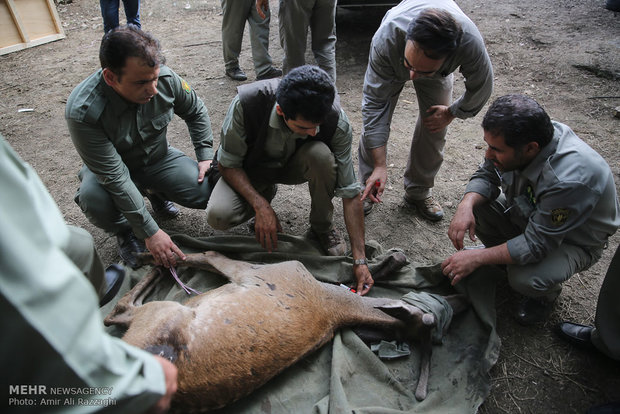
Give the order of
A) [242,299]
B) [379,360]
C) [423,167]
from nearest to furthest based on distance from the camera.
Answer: [242,299], [379,360], [423,167]

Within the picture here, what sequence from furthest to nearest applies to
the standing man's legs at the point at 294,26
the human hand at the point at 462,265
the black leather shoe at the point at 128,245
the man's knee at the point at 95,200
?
the standing man's legs at the point at 294,26
the black leather shoe at the point at 128,245
the man's knee at the point at 95,200
the human hand at the point at 462,265

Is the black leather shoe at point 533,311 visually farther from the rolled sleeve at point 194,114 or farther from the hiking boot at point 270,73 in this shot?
the hiking boot at point 270,73

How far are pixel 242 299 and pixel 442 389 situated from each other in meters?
1.24

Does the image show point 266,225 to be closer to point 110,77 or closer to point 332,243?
point 332,243

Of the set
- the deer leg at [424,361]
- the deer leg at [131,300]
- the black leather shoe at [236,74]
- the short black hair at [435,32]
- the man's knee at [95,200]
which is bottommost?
the deer leg at [424,361]

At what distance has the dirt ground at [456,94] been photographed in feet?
8.11

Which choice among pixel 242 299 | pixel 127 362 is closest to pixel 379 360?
pixel 242 299

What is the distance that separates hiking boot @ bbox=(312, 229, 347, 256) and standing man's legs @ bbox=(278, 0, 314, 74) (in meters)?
2.66

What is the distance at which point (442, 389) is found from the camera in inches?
90.0

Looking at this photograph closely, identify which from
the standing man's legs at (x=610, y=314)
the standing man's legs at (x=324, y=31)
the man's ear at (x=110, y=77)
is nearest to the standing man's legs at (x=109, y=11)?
the standing man's legs at (x=324, y=31)

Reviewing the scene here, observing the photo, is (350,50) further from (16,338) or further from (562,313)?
(16,338)

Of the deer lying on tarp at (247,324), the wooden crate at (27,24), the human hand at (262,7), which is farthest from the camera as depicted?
the wooden crate at (27,24)

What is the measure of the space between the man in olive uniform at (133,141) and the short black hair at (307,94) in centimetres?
91

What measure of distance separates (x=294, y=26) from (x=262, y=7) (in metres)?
0.68
